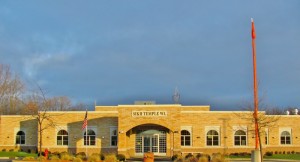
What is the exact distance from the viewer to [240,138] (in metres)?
52.8

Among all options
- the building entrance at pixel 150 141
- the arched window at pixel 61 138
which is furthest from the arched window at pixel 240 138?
the arched window at pixel 61 138

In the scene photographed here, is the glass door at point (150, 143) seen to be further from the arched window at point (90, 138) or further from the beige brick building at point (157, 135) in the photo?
the arched window at point (90, 138)

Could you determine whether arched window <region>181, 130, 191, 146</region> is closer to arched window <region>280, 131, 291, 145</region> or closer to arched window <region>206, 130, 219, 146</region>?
arched window <region>206, 130, 219, 146</region>

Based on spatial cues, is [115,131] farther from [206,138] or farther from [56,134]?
[206,138]

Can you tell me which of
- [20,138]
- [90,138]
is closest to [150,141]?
[90,138]

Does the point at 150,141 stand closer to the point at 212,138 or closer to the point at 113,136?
the point at 113,136

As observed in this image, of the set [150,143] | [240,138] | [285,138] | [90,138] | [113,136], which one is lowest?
[150,143]

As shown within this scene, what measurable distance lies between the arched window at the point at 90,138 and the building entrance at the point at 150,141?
4.75 m

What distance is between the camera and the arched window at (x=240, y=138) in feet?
173

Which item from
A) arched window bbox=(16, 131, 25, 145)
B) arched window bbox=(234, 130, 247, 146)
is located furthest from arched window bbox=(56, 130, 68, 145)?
arched window bbox=(234, 130, 247, 146)

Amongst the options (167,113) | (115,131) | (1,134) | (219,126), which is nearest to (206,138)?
(219,126)

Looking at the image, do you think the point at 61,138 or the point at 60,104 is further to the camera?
the point at 60,104

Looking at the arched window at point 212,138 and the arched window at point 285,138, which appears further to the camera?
the arched window at point 285,138

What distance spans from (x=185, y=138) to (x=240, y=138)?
19.9ft
